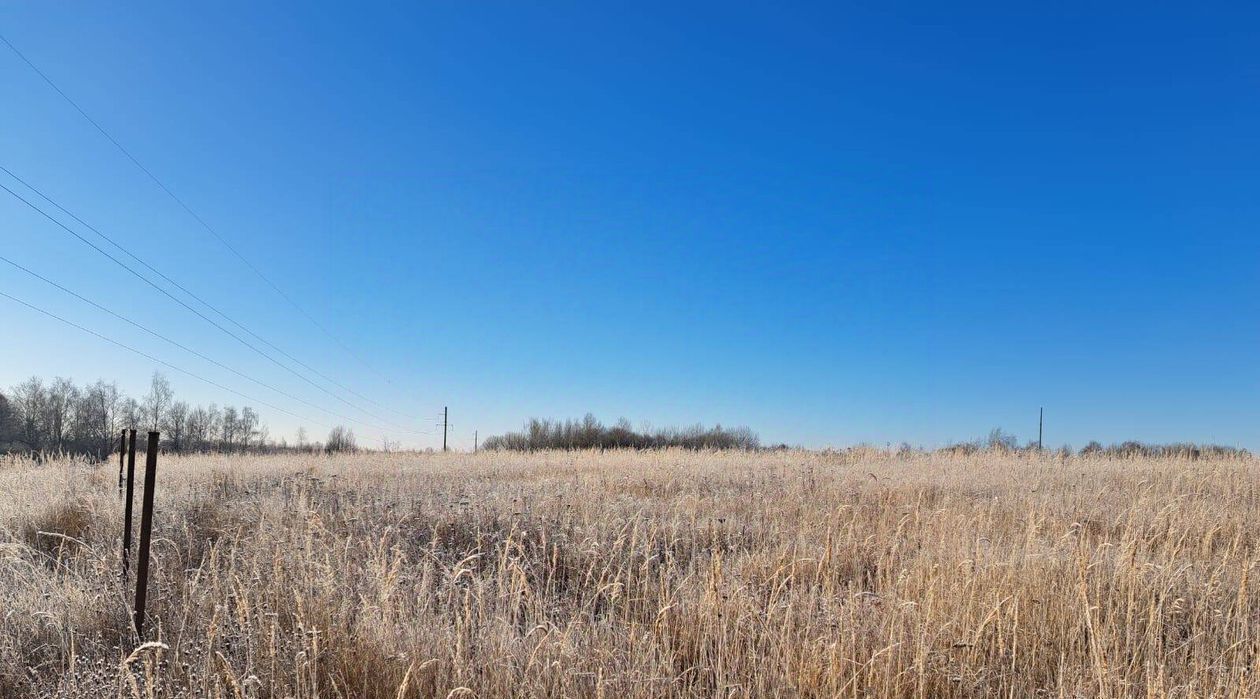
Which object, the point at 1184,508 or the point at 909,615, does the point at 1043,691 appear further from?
the point at 1184,508

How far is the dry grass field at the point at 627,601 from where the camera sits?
350 centimetres

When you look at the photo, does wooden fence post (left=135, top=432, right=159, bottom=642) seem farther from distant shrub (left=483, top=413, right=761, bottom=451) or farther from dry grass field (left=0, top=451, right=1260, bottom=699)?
distant shrub (left=483, top=413, right=761, bottom=451)

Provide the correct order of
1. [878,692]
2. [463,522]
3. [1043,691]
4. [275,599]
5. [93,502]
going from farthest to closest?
[93,502] < [463,522] < [275,599] < [1043,691] < [878,692]

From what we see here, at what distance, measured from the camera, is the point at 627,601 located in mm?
4320

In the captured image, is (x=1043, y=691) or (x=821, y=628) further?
(x=821, y=628)

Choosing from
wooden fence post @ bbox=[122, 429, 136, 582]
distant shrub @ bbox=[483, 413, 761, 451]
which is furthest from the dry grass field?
distant shrub @ bbox=[483, 413, 761, 451]

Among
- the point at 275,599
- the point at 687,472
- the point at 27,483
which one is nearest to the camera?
the point at 275,599

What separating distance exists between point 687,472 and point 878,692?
1089 centimetres

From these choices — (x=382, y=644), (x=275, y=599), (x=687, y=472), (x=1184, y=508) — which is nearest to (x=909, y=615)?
(x=382, y=644)

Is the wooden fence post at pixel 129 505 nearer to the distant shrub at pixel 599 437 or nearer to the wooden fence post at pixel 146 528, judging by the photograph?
the wooden fence post at pixel 146 528

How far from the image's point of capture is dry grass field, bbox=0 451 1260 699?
350cm

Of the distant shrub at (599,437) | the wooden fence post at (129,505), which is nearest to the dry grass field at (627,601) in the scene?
the wooden fence post at (129,505)

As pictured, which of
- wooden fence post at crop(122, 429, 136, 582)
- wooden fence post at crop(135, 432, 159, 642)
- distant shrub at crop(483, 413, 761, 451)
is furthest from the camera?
distant shrub at crop(483, 413, 761, 451)

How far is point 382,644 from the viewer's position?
146 inches
